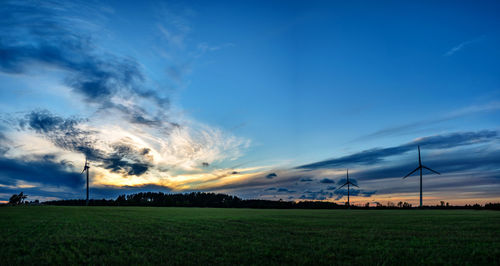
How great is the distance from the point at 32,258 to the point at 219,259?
9.72 meters

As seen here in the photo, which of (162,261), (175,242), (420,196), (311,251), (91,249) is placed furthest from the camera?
(420,196)

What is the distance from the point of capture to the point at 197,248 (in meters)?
17.0

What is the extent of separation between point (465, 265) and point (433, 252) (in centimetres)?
287

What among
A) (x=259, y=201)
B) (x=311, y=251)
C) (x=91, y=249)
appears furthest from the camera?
(x=259, y=201)

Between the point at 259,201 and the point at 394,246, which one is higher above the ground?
the point at 394,246

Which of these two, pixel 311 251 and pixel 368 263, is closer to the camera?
pixel 368 263

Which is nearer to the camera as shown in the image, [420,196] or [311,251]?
[311,251]

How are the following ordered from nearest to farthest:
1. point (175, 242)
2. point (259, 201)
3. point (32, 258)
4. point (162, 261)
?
1. point (162, 261)
2. point (32, 258)
3. point (175, 242)
4. point (259, 201)

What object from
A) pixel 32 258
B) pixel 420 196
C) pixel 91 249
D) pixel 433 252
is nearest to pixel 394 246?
pixel 433 252

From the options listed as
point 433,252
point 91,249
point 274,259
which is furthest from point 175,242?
point 433,252

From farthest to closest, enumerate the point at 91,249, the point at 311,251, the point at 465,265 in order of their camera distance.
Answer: the point at 91,249 → the point at 311,251 → the point at 465,265

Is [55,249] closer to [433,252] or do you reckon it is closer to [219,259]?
[219,259]

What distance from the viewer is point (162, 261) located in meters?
13.6

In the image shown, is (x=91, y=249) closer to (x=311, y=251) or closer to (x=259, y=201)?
(x=311, y=251)
